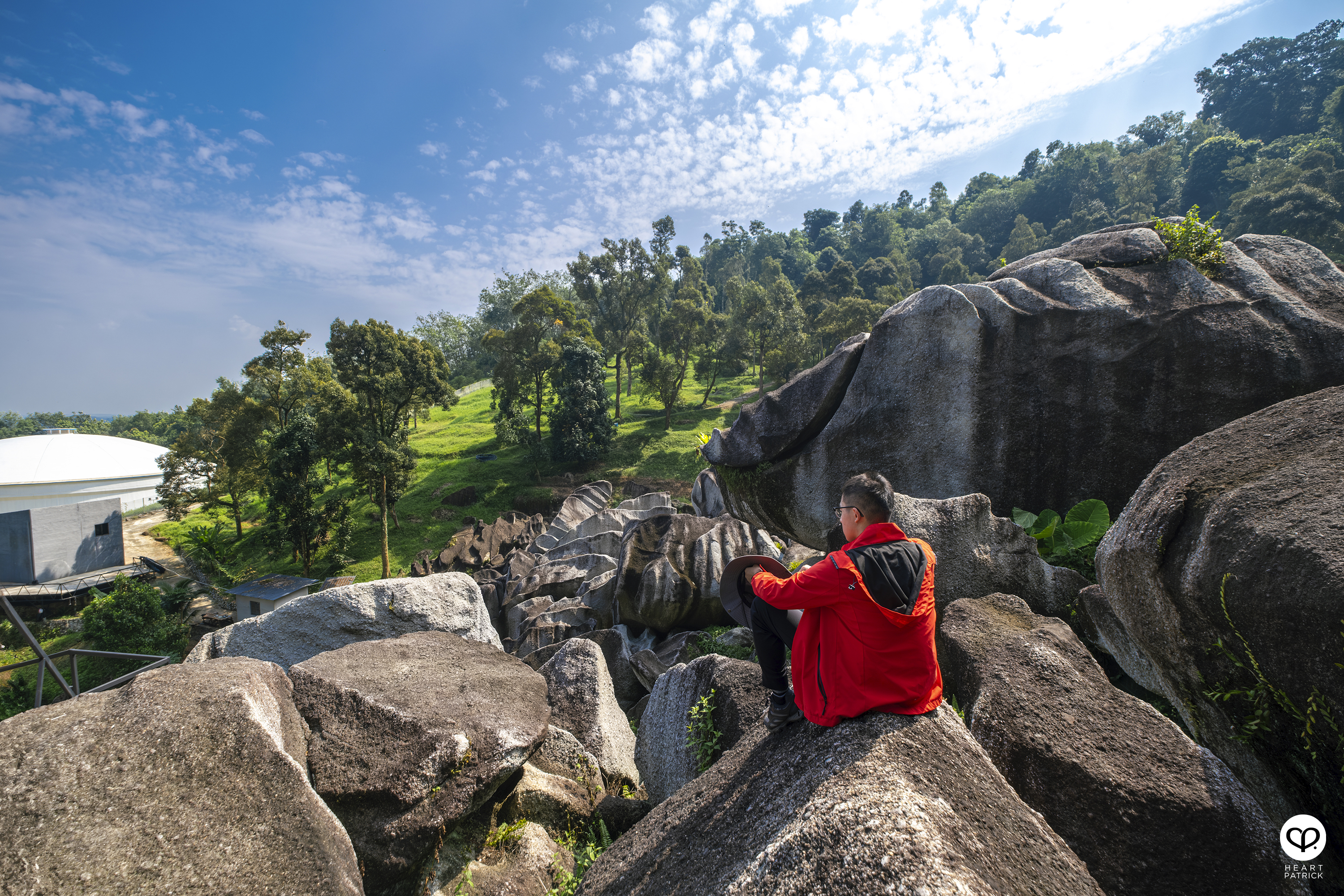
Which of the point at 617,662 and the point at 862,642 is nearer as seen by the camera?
the point at 862,642

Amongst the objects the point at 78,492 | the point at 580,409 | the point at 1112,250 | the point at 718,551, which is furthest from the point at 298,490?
the point at 78,492

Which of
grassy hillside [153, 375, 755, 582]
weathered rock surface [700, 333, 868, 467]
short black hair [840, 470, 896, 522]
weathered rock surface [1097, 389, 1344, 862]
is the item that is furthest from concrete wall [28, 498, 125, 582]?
weathered rock surface [1097, 389, 1344, 862]

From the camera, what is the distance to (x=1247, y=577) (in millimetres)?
3305

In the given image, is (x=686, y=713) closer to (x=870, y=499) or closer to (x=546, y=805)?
(x=546, y=805)

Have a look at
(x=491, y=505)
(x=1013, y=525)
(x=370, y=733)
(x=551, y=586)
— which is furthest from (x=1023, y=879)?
(x=491, y=505)

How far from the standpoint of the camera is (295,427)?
23.4m

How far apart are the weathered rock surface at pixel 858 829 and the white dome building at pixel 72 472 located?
47.8 metres

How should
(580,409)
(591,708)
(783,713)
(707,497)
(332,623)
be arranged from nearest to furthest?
(783,713) < (591,708) < (332,623) < (707,497) < (580,409)

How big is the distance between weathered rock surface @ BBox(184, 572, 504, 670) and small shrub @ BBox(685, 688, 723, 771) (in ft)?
10.8

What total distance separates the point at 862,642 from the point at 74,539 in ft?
129

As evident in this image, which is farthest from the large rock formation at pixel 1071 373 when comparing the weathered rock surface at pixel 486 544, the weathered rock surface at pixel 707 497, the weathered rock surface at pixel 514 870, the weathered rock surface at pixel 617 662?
the weathered rock surface at pixel 486 544

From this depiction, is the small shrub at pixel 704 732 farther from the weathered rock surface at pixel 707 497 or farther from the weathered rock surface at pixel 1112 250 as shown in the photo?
the weathered rock surface at pixel 707 497

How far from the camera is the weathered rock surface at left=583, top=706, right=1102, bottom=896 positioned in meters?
2.20

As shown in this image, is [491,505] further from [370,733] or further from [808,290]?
[808,290]
